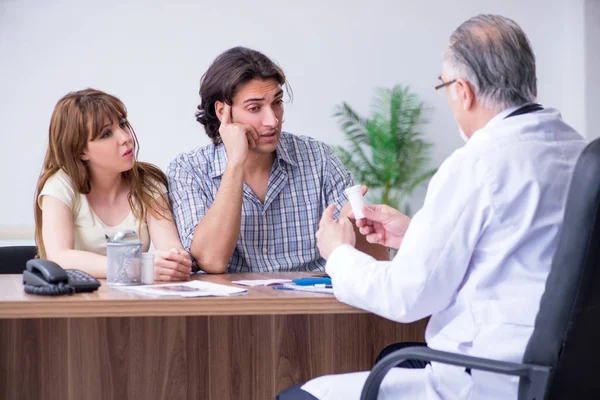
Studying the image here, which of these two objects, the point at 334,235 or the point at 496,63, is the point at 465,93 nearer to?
the point at 496,63

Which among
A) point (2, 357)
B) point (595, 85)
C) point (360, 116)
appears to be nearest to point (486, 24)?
point (2, 357)

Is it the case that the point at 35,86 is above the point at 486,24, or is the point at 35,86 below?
above

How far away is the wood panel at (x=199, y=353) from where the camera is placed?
2.22 meters

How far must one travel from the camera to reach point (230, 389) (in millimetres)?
2291

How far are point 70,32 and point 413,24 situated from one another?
9.59 feet

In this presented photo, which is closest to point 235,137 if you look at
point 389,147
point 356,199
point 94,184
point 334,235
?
point 94,184

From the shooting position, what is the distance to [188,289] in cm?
181

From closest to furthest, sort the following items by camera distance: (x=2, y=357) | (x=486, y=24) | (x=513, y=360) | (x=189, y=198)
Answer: (x=513, y=360) → (x=486, y=24) → (x=2, y=357) → (x=189, y=198)

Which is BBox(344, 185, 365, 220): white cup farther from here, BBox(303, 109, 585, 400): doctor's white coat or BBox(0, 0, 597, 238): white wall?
BBox(0, 0, 597, 238): white wall

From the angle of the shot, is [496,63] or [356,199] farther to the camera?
[356,199]

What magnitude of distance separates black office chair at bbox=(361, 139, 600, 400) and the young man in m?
1.24

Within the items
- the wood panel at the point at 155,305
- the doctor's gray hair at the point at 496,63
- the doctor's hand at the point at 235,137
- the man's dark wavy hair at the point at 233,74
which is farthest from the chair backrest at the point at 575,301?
the man's dark wavy hair at the point at 233,74

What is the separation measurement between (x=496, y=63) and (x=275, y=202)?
129cm

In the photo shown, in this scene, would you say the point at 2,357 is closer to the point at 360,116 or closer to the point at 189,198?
the point at 189,198
